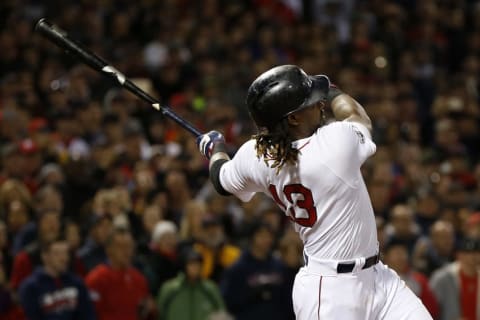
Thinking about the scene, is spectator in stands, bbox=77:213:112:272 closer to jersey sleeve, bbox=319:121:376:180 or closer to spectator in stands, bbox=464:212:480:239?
spectator in stands, bbox=464:212:480:239

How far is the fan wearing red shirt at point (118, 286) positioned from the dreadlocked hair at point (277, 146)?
12.4 ft

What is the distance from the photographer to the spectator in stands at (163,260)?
9.24m

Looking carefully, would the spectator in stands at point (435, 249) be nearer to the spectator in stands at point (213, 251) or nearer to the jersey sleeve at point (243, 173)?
the spectator in stands at point (213, 251)

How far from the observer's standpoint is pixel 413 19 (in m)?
16.3

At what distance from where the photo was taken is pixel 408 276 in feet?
30.3

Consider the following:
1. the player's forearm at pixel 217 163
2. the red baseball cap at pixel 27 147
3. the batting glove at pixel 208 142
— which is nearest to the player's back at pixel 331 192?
the player's forearm at pixel 217 163

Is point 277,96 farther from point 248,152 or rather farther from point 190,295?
point 190,295

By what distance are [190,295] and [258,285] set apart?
59 centimetres

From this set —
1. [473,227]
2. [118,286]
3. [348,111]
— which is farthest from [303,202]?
[473,227]

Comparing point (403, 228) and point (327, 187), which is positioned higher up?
point (327, 187)

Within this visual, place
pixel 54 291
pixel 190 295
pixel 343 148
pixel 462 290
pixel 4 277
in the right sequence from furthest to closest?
pixel 462 290, pixel 190 295, pixel 4 277, pixel 54 291, pixel 343 148

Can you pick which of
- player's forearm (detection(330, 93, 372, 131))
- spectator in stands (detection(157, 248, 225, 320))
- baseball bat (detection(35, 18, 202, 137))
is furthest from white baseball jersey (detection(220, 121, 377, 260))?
spectator in stands (detection(157, 248, 225, 320))

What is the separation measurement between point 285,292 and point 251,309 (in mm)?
338

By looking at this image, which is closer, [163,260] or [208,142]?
[208,142]
